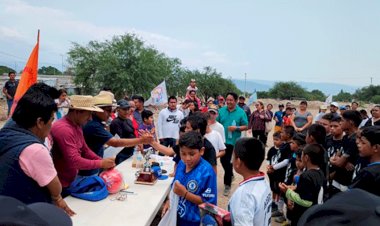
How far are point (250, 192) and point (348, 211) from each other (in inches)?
47.8

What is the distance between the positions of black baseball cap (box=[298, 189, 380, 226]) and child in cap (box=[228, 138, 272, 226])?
1.09 meters

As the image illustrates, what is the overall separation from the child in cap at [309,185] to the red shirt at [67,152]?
1.99 m

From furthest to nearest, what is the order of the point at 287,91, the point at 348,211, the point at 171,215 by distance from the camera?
the point at 287,91 → the point at 171,215 → the point at 348,211

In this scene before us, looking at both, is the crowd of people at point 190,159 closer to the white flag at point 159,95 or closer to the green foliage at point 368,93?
the white flag at point 159,95

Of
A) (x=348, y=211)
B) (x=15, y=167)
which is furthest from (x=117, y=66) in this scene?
(x=348, y=211)

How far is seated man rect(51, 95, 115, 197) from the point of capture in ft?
8.40

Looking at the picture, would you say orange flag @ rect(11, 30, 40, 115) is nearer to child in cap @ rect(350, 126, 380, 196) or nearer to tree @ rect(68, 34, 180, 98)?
child in cap @ rect(350, 126, 380, 196)

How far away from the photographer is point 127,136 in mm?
4660

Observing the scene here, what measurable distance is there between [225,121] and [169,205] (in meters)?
3.42

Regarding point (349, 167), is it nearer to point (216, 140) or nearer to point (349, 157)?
point (349, 157)

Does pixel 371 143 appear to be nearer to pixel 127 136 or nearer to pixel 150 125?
pixel 127 136

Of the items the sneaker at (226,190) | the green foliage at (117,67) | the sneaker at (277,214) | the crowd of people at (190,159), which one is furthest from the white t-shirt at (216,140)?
the green foliage at (117,67)

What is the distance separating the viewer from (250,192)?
1.86m

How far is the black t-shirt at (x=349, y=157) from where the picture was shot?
343 cm
